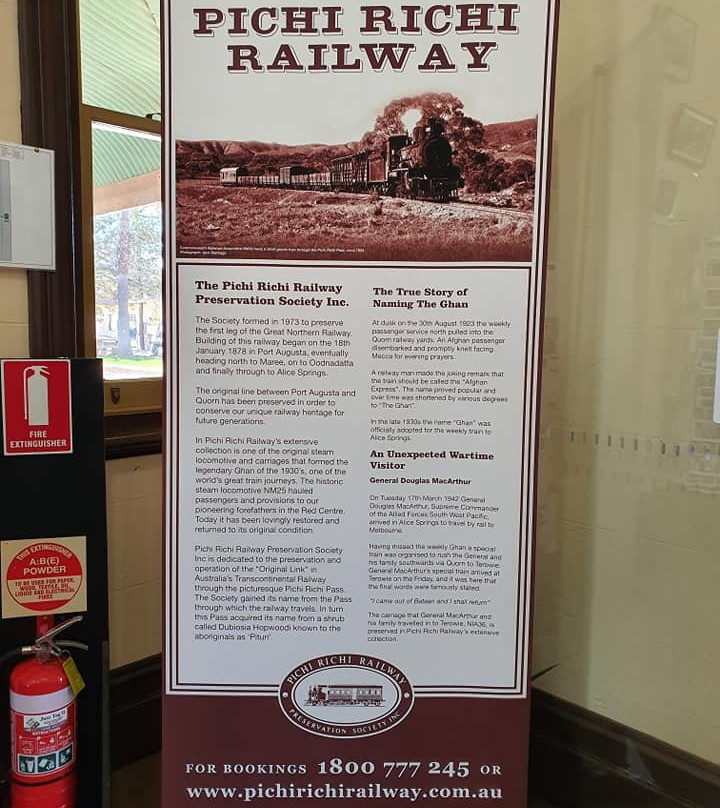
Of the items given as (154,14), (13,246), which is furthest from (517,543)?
(154,14)

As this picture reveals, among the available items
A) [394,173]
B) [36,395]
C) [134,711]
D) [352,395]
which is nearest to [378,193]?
[394,173]

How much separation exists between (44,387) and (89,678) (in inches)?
31.3

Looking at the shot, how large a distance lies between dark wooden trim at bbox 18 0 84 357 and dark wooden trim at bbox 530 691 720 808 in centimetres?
173

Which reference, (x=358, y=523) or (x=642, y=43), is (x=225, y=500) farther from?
(x=642, y=43)

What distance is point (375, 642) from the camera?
1455 mm

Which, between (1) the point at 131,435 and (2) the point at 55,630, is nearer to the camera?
(2) the point at 55,630

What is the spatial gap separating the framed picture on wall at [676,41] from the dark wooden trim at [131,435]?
1.73 m

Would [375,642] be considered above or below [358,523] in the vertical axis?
below

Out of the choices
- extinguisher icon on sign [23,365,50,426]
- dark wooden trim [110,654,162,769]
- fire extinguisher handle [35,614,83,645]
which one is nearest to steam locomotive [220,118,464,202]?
extinguisher icon on sign [23,365,50,426]

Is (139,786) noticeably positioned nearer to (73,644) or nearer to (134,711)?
(134,711)

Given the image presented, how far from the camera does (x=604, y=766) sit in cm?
178

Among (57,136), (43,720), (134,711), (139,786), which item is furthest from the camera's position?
(134,711)

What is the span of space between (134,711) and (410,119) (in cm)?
192

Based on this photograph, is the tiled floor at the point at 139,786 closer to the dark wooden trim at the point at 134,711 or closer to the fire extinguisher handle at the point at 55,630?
the dark wooden trim at the point at 134,711
